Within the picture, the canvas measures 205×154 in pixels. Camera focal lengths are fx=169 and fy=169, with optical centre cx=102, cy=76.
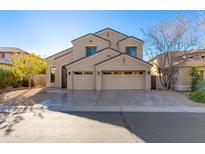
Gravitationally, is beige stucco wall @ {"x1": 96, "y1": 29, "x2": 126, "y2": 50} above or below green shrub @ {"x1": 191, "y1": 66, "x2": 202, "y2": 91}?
above

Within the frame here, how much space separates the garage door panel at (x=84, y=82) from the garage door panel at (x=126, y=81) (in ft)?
5.79

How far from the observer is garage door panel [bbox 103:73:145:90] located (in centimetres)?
1939

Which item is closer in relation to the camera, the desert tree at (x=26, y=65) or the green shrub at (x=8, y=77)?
the green shrub at (x=8, y=77)

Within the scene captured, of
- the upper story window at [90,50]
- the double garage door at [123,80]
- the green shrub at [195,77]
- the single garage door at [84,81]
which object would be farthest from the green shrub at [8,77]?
the green shrub at [195,77]

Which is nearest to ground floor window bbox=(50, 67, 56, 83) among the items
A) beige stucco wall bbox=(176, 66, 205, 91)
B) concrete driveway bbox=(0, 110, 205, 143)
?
beige stucco wall bbox=(176, 66, 205, 91)

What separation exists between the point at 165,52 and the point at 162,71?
2.30 m

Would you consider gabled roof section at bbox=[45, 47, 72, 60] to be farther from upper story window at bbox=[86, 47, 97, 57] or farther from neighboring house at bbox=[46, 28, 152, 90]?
neighboring house at bbox=[46, 28, 152, 90]

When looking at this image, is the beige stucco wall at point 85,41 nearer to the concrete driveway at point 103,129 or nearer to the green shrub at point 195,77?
the green shrub at point 195,77

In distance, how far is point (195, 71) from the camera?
1833 cm

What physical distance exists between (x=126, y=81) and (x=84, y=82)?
489cm

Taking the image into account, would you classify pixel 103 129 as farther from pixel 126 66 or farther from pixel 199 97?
pixel 126 66

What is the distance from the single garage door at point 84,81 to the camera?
1973 centimetres

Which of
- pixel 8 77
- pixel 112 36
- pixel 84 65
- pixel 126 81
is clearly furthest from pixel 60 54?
pixel 126 81
